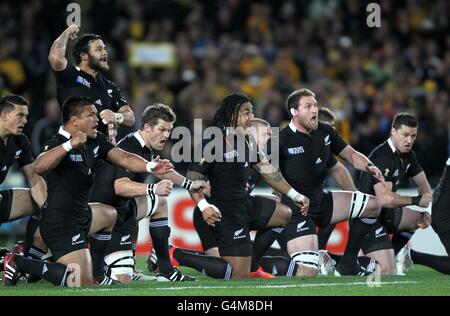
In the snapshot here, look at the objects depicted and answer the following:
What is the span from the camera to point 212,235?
11266mm

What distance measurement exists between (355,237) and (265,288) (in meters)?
2.19

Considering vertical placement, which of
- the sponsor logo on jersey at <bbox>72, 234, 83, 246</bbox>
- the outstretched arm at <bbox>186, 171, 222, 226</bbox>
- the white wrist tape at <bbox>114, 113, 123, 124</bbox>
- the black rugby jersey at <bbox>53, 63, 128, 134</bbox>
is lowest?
the sponsor logo on jersey at <bbox>72, 234, 83, 246</bbox>

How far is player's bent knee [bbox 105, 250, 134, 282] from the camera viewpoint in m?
10.2

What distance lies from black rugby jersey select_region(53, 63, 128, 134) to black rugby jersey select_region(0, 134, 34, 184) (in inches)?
25.6

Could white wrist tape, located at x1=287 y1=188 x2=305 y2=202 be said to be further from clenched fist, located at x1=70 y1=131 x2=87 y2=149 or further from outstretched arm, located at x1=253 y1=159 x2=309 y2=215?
clenched fist, located at x1=70 y1=131 x2=87 y2=149

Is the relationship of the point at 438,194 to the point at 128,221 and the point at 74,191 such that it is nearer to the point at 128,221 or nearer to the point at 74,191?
the point at 128,221

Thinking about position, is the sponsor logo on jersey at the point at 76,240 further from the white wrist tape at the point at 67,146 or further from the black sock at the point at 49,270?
the white wrist tape at the point at 67,146

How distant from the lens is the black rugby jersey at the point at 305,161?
11.2 meters

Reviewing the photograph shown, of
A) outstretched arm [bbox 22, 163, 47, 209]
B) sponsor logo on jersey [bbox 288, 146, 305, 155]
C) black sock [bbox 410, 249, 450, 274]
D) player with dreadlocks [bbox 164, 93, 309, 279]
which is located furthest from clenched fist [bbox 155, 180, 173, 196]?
black sock [bbox 410, 249, 450, 274]

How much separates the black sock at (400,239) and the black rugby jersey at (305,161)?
1.04 m

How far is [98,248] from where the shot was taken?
1006cm

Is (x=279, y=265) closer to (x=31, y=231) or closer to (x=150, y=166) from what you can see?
(x=150, y=166)

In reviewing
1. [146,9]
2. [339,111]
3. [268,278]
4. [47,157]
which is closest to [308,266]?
[268,278]

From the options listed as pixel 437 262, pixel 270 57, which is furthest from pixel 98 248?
pixel 270 57
